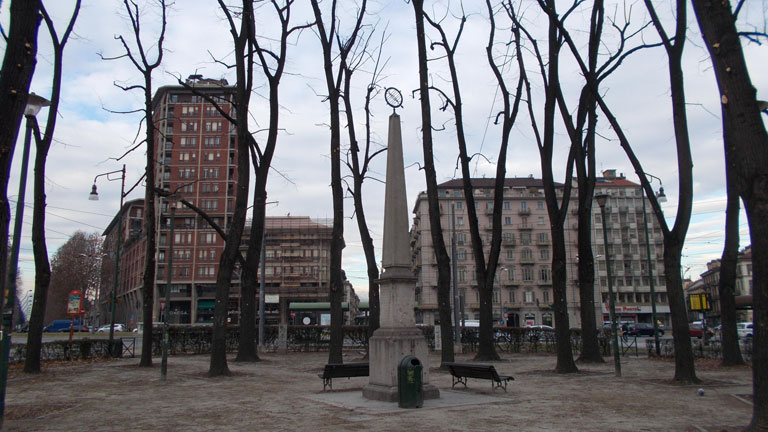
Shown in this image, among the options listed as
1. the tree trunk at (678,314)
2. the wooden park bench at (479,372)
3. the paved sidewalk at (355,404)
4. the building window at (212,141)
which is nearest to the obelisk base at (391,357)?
the paved sidewalk at (355,404)

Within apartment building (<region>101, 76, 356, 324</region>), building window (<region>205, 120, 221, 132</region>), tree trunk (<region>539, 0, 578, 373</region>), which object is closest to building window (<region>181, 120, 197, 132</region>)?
apartment building (<region>101, 76, 356, 324</region>)

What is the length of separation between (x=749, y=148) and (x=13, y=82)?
10308 mm

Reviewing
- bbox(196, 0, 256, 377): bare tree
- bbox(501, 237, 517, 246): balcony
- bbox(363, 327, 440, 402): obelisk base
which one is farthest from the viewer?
bbox(501, 237, 517, 246): balcony

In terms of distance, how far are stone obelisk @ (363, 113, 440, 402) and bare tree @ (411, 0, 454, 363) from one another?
5847 millimetres

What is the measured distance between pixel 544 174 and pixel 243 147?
10.3 m

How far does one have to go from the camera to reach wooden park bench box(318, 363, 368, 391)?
12.4 meters

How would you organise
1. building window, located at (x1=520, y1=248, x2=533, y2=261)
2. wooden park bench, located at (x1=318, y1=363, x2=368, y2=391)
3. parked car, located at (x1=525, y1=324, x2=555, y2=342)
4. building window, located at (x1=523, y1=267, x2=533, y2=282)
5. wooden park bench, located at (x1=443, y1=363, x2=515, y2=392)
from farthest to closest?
building window, located at (x1=520, y1=248, x2=533, y2=261)
building window, located at (x1=523, y1=267, x2=533, y2=282)
parked car, located at (x1=525, y1=324, x2=555, y2=342)
wooden park bench, located at (x1=318, y1=363, x2=368, y2=391)
wooden park bench, located at (x1=443, y1=363, x2=515, y2=392)

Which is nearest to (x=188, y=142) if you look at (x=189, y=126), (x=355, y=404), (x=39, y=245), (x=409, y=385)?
(x=189, y=126)

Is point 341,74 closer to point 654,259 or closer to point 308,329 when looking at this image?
point 308,329

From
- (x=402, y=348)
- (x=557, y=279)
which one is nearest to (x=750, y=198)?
→ (x=402, y=348)

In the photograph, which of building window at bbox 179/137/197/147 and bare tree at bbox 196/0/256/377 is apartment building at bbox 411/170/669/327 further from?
bare tree at bbox 196/0/256/377

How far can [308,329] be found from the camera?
29.2 meters

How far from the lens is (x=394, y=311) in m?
10.9

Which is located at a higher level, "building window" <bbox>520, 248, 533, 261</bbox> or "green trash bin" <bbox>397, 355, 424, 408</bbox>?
"building window" <bbox>520, 248, 533, 261</bbox>
